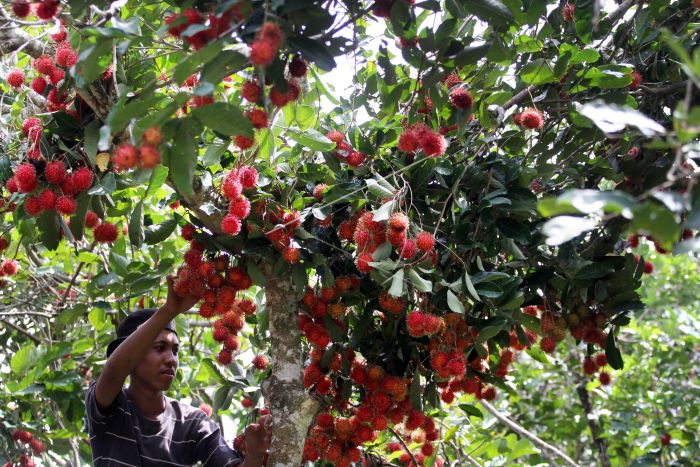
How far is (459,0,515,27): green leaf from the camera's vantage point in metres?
2.10

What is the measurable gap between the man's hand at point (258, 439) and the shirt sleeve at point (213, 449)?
0.22 meters

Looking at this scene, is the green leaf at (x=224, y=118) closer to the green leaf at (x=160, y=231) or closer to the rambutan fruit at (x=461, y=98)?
the rambutan fruit at (x=461, y=98)

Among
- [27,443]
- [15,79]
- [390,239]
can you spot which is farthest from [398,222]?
[27,443]

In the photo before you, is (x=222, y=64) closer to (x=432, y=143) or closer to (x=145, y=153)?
(x=145, y=153)

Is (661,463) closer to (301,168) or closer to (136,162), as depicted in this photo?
(301,168)

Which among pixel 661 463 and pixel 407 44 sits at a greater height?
pixel 407 44

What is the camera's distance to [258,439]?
268 centimetres

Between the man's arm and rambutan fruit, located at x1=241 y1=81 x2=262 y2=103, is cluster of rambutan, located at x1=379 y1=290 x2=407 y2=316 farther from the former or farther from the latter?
rambutan fruit, located at x1=241 y1=81 x2=262 y2=103

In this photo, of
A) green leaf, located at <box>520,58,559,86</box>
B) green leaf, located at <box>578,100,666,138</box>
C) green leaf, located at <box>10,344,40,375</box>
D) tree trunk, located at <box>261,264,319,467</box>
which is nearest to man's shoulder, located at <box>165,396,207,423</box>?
tree trunk, located at <box>261,264,319,467</box>

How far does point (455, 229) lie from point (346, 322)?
1.84ft

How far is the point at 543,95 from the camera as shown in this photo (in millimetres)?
2779

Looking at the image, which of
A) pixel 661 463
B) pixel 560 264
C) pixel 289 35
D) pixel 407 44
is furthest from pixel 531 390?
pixel 289 35

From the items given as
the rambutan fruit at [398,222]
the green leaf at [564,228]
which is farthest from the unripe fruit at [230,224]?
the green leaf at [564,228]

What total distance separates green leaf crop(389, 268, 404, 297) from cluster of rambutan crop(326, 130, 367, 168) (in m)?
0.52
